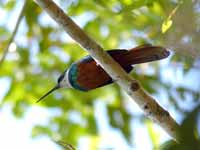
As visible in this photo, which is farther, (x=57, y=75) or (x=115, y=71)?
(x=57, y=75)

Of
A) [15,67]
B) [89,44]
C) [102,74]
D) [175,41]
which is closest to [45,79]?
[15,67]

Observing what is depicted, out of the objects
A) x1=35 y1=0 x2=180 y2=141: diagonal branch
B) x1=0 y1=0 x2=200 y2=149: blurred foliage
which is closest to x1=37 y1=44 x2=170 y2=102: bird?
x1=35 y1=0 x2=180 y2=141: diagonal branch

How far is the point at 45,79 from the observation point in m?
3.60

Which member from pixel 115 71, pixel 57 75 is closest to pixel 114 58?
pixel 115 71

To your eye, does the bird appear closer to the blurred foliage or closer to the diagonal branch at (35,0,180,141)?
the diagonal branch at (35,0,180,141)

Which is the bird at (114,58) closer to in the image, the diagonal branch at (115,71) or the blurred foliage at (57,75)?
the diagonal branch at (115,71)

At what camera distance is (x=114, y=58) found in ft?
6.40

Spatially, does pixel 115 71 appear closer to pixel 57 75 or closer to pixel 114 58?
pixel 114 58

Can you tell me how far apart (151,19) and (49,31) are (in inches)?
51.4

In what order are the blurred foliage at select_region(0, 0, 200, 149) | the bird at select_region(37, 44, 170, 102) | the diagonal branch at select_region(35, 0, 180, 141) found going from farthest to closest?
the blurred foliage at select_region(0, 0, 200, 149) < the bird at select_region(37, 44, 170, 102) < the diagonal branch at select_region(35, 0, 180, 141)

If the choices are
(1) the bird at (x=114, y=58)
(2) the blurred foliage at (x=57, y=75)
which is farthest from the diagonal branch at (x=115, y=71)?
(2) the blurred foliage at (x=57, y=75)

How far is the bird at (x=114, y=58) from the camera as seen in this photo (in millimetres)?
1937

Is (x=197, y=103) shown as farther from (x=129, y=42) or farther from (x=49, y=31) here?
(x=49, y=31)

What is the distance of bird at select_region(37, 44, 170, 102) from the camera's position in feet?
6.35
